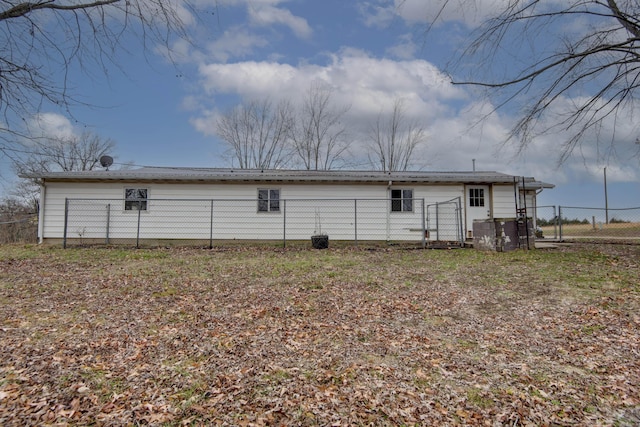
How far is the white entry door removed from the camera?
12.2 m

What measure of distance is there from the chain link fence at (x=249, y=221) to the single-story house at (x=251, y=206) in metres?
0.03

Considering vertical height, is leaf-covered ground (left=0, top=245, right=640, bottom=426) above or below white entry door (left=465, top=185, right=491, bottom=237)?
below

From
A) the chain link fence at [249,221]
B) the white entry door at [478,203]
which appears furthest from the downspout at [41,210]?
the white entry door at [478,203]

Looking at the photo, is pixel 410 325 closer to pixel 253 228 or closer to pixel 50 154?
pixel 50 154

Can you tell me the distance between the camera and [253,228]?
11594mm

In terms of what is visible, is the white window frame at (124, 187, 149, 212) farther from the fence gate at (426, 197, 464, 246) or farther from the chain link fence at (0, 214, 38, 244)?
the fence gate at (426, 197, 464, 246)

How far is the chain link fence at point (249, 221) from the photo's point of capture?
1125 cm

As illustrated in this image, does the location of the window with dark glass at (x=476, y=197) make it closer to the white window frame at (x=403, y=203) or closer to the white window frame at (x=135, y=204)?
the white window frame at (x=403, y=203)

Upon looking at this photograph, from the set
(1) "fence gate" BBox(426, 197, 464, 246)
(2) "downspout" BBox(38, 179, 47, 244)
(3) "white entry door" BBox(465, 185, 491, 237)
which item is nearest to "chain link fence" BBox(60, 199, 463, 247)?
(1) "fence gate" BBox(426, 197, 464, 246)

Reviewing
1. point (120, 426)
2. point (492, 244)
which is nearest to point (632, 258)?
point (492, 244)

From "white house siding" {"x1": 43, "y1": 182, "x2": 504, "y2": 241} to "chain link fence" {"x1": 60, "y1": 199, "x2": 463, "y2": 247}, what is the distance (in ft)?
0.10

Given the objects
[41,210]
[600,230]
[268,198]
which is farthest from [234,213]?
[600,230]

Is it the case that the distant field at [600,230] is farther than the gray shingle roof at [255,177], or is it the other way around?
the distant field at [600,230]

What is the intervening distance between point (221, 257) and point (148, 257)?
6.01 ft
